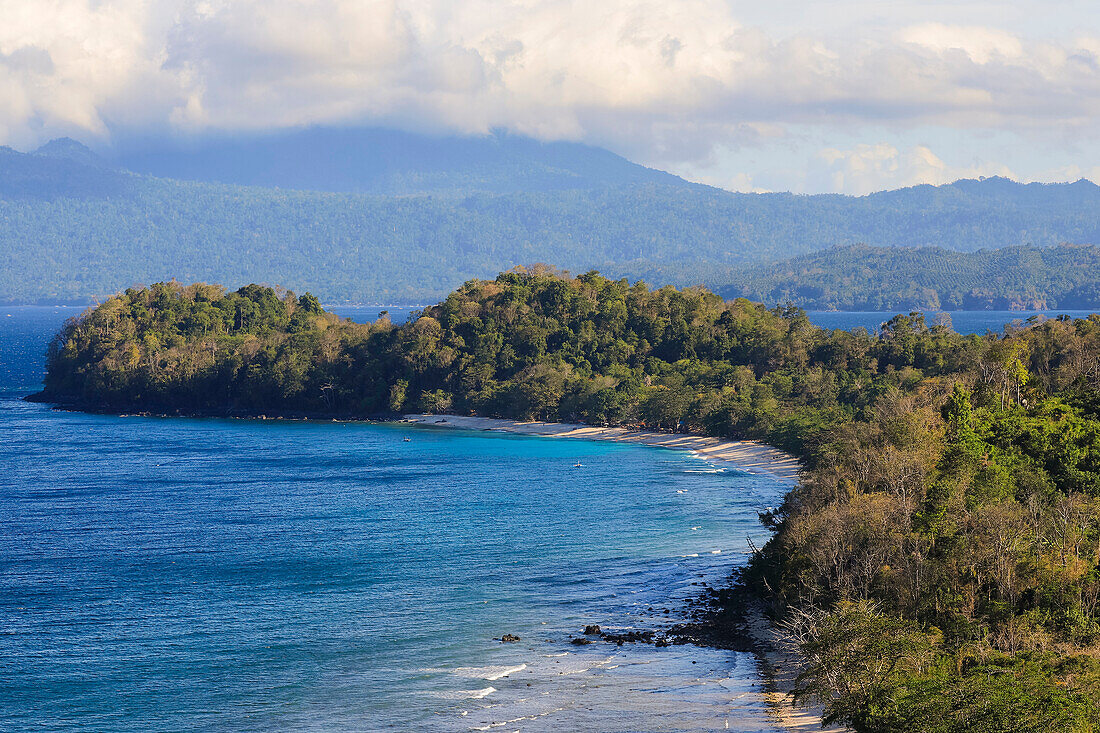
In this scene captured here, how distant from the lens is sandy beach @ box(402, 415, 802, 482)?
85.6 metres

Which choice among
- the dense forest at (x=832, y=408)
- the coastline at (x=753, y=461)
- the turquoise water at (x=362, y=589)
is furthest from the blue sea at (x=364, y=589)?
the dense forest at (x=832, y=408)

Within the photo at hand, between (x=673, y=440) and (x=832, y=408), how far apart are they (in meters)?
15.2

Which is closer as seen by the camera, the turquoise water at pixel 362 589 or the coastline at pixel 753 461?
the coastline at pixel 753 461

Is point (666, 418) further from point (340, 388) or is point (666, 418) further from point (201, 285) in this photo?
point (201, 285)

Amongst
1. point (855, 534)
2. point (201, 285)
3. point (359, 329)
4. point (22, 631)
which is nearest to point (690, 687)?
point (855, 534)

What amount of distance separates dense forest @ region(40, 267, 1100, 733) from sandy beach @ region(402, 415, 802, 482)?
1.73 metres

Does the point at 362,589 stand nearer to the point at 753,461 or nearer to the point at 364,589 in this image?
the point at 364,589

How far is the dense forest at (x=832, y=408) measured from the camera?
32.3m

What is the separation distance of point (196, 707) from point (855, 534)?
22.0 m

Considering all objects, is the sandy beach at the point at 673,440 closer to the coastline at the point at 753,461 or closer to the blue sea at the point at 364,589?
the coastline at the point at 753,461

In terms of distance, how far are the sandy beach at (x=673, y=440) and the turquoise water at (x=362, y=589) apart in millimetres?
3945

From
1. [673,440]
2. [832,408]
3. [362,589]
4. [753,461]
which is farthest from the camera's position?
[673,440]

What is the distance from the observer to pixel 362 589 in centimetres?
4906

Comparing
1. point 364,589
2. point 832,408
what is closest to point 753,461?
point 832,408
